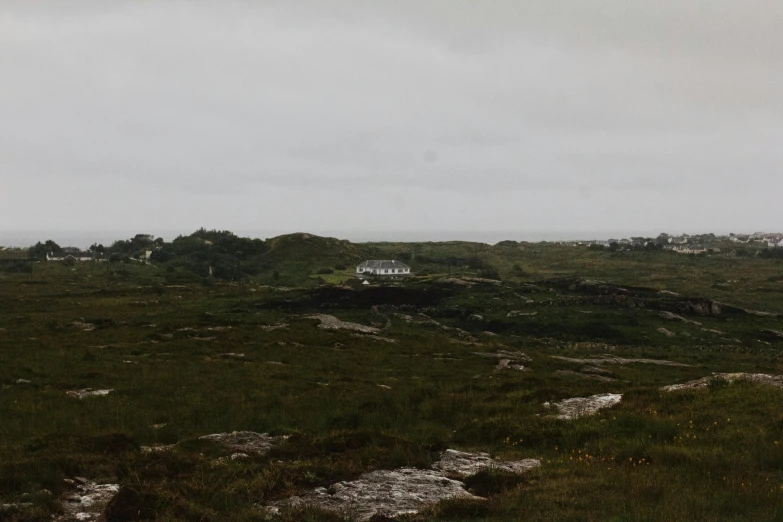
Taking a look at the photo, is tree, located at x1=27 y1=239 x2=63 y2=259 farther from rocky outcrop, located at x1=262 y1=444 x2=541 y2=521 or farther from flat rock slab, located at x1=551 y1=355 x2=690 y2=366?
rocky outcrop, located at x1=262 y1=444 x2=541 y2=521

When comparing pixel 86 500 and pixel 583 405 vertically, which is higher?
pixel 86 500

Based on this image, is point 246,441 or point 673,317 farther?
point 673,317

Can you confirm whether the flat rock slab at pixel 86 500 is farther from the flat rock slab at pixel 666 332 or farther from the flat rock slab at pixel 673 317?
the flat rock slab at pixel 673 317

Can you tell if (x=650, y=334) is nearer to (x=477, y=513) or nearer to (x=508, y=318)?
(x=508, y=318)

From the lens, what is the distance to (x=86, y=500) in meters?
9.94

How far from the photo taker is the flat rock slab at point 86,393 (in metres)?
22.4

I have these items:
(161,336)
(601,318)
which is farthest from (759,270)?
(161,336)

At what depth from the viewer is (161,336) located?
4412cm

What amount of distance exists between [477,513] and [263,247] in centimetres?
19203

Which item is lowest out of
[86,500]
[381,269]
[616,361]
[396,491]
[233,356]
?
[616,361]

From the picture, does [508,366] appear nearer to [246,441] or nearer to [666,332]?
[246,441]

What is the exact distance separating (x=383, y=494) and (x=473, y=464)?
129 inches

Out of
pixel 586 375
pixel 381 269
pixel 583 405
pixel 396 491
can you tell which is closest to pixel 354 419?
pixel 396 491

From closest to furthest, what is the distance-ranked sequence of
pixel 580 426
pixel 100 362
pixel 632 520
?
pixel 632 520 < pixel 580 426 < pixel 100 362
